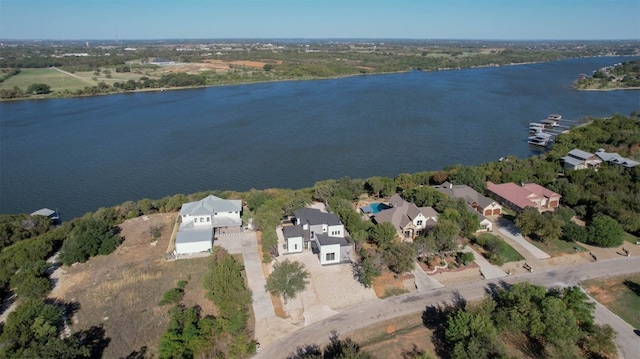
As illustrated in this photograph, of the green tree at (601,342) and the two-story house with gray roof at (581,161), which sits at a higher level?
the two-story house with gray roof at (581,161)

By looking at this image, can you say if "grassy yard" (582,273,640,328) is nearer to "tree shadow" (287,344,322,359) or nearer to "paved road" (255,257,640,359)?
"paved road" (255,257,640,359)

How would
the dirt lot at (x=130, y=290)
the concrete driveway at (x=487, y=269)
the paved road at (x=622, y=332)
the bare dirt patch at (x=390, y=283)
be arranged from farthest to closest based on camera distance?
the concrete driveway at (x=487, y=269) → the bare dirt patch at (x=390, y=283) → the dirt lot at (x=130, y=290) → the paved road at (x=622, y=332)

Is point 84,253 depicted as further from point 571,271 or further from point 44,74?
point 44,74

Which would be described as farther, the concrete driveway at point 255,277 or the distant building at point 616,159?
the distant building at point 616,159

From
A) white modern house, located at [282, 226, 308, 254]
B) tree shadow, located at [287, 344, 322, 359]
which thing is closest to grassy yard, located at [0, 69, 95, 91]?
white modern house, located at [282, 226, 308, 254]

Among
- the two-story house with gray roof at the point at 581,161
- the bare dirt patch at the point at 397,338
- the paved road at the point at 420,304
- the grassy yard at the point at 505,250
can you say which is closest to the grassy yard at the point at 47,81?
the paved road at the point at 420,304

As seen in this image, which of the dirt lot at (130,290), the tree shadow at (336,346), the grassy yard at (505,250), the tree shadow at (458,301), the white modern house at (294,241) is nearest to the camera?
the tree shadow at (336,346)

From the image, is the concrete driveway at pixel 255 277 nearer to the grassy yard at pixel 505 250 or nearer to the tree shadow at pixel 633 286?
the grassy yard at pixel 505 250
